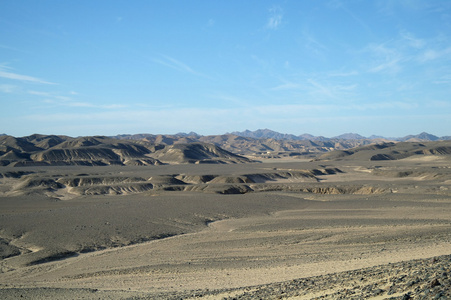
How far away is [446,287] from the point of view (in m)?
9.35

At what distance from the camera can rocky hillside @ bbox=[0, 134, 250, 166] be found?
106750 mm

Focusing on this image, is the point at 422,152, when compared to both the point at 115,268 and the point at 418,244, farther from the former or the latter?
the point at 115,268

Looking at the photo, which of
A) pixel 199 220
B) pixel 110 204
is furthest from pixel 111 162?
pixel 199 220

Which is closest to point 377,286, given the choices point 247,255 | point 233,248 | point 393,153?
point 247,255

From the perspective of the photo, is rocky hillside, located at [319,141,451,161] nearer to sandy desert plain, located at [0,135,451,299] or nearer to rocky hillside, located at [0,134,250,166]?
rocky hillside, located at [0,134,250,166]

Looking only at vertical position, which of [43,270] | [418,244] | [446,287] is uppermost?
[446,287]

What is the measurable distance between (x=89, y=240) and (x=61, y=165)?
8355cm

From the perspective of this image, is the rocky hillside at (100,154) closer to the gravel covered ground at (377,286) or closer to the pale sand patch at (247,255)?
the pale sand patch at (247,255)

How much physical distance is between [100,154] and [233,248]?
100.0m

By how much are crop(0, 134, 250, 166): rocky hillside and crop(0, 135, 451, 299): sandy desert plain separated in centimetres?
6383

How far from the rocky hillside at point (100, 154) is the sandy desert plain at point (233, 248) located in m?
63.8

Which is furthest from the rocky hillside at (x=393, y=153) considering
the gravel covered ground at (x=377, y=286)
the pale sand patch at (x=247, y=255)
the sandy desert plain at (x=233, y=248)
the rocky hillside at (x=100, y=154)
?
the gravel covered ground at (x=377, y=286)

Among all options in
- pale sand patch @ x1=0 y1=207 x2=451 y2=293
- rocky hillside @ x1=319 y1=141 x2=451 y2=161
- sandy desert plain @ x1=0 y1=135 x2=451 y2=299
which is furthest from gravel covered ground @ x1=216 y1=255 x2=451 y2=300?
rocky hillside @ x1=319 y1=141 x2=451 y2=161

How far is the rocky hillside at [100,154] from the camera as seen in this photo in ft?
350
